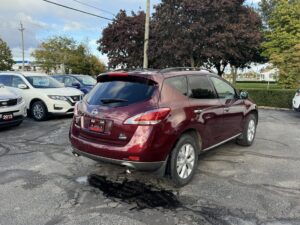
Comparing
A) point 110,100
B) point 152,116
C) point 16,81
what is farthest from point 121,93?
point 16,81

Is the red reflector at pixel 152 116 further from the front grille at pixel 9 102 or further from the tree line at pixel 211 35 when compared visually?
the tree line at pixel 211 35

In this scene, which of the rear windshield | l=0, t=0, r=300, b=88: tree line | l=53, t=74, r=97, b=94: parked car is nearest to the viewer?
the rear windshield

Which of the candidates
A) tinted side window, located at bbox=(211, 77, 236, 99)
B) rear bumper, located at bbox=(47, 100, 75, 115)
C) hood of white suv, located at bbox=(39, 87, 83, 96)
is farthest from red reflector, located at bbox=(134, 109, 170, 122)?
hood of white suv, located at bbox=(39, 87, 83, 96)

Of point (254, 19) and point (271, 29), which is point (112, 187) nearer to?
point (254, 19)

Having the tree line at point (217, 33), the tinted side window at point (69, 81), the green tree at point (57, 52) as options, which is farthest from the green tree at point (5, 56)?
the tinted side window at point (69, 81)

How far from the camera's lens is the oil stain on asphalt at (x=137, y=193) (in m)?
3.77

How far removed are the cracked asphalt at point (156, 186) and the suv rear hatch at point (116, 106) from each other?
788 mm

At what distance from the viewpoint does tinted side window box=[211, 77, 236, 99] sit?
5.34m

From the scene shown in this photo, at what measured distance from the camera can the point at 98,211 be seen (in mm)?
3543

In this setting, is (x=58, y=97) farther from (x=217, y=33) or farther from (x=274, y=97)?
(x=217, y=33)

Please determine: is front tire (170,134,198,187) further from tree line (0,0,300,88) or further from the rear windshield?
tree line (0,0,300,88)

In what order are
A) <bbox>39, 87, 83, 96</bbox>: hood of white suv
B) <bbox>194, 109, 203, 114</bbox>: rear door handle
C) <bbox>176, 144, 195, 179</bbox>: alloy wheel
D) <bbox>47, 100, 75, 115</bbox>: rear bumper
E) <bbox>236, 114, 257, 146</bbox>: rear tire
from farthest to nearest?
1. <bbox>39, 87, 83, 96</bbox>: hood of white suv
2. <bbox>47, 100, 75, 115</bbox>: rear bumper
3. <bbox>236, 114, 257, 146</bbox>: rear tire
4. <bbox>194, 109, 203, 114</bbox>: rear door handle
5. <bbox>176, 144, 195, 179</bbox>: alloy wheel

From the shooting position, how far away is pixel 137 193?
4086 mm

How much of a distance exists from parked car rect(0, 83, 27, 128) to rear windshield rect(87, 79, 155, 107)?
13.7 ft
